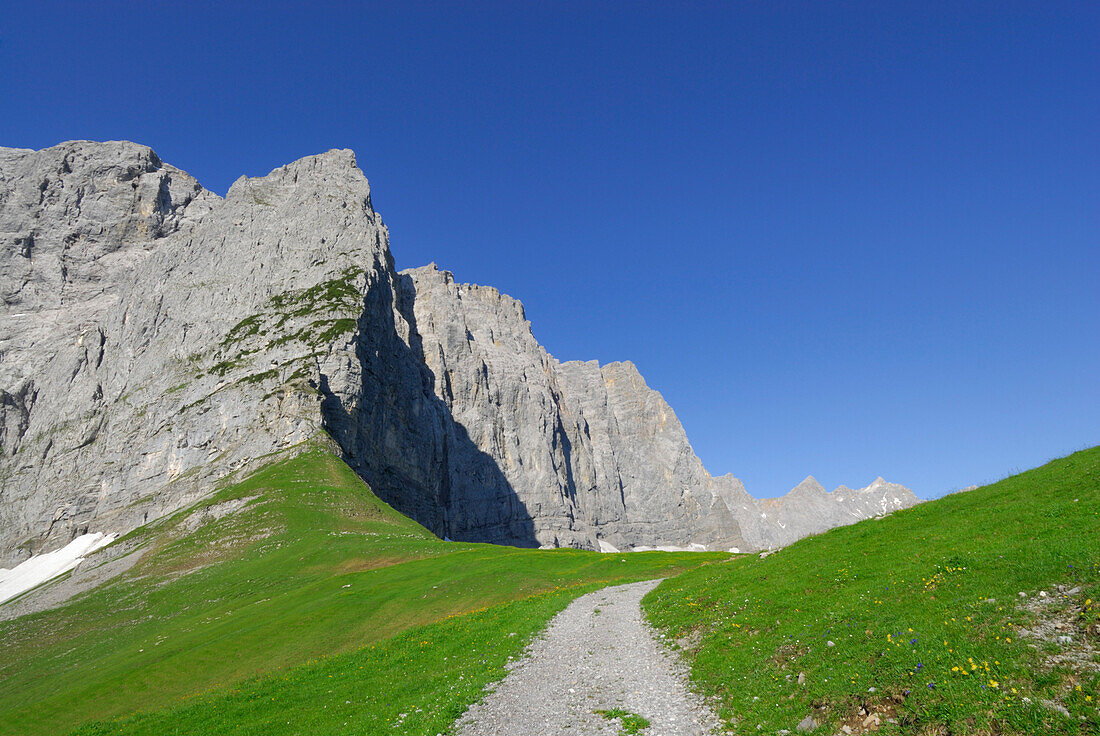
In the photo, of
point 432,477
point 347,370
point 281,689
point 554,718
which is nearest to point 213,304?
point 347,370

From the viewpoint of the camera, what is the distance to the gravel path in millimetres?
16797

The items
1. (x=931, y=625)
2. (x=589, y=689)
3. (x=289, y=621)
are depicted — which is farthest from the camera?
(x=289, y=621)

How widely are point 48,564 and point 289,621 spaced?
124926mm

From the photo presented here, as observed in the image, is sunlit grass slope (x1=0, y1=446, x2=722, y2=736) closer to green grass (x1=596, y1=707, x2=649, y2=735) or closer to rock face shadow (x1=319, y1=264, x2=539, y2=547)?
green grass (x1=596, y1=707, x2=649, y2=735)

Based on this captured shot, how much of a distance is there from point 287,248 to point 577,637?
589 ft

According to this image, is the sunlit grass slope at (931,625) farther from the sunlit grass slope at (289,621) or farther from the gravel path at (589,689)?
the sunlit grass slope at (289,621)

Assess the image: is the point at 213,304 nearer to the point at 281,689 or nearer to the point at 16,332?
the point at 16,332

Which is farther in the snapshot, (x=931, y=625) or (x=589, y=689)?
(x=589, y=689)

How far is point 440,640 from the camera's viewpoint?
29734 mm

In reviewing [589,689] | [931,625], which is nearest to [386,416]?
[589,689]

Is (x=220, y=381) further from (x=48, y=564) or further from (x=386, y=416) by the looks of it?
(x=48, y=564)

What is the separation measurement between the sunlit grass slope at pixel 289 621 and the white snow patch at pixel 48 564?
53.6 meters

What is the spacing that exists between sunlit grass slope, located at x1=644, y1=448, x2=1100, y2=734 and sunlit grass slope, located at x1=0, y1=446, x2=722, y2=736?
9878mm

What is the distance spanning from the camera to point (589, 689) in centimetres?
2005
